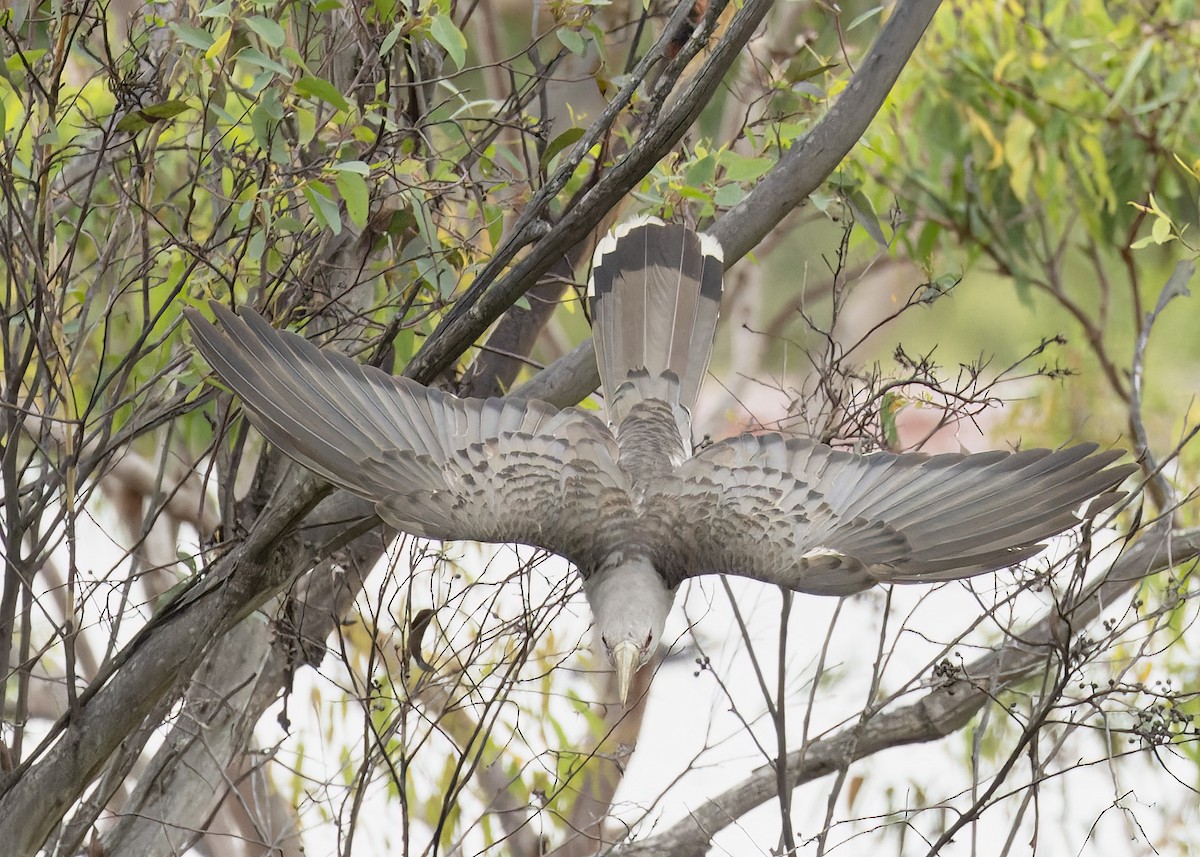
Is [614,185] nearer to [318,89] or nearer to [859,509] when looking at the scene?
[318,89]

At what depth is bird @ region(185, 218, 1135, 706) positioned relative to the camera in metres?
Answer: 2.55

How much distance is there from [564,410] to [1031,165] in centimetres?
397

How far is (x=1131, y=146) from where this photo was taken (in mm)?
6039

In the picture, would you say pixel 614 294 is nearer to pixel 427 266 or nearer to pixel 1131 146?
pixel 427 266

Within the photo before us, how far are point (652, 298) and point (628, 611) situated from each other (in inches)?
33.4

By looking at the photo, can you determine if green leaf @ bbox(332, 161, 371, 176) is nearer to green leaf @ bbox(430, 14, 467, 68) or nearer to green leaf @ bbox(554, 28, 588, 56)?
green leaf @ bbox(430, 14, 467, 68)

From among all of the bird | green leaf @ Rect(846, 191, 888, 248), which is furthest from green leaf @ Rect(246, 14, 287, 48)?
green leaf @ Rect(846, 191, 888, 248)

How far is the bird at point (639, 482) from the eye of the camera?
2.55m

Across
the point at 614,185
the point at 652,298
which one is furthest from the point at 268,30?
the point at 652,298

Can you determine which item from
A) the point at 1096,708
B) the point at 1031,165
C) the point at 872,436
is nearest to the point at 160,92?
the point at 872,436

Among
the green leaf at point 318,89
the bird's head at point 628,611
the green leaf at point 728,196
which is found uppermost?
the green leaf at point 728,196

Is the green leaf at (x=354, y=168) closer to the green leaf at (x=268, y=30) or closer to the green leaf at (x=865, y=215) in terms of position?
the green leaf at (x=268, y=30)

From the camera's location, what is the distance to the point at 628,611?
2697 millimetres

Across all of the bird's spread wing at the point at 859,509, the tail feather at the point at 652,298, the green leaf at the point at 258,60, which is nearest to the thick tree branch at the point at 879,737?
the bird's spread wing at the point at 859,509
